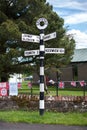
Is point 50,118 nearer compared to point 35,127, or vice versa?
point 35,127

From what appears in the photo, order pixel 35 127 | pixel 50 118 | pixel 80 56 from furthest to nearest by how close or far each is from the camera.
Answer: pixel 80 56, pixel 50 118, pixel 35 127

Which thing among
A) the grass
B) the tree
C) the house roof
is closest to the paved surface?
the grass

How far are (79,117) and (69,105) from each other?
2136 millimetres

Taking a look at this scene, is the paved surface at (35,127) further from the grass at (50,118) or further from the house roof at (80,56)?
the house roof at (80,56)

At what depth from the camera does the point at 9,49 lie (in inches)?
1151

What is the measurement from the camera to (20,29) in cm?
2928

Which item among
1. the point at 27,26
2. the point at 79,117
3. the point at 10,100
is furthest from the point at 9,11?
the point at 79,117

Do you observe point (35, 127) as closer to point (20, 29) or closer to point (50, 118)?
point (50, 118)

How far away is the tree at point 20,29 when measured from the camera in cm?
2808

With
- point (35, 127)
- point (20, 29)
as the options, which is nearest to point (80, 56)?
point (20, 29)

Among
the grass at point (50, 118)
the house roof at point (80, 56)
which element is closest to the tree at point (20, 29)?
the grass at point (50, 118)

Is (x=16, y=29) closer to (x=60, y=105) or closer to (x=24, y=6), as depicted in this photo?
(x=24, y=6)

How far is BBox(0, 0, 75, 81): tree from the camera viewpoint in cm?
2808

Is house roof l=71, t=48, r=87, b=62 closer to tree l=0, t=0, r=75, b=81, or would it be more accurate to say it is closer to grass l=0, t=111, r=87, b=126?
tree l=0, t=0, r=75, b=81
